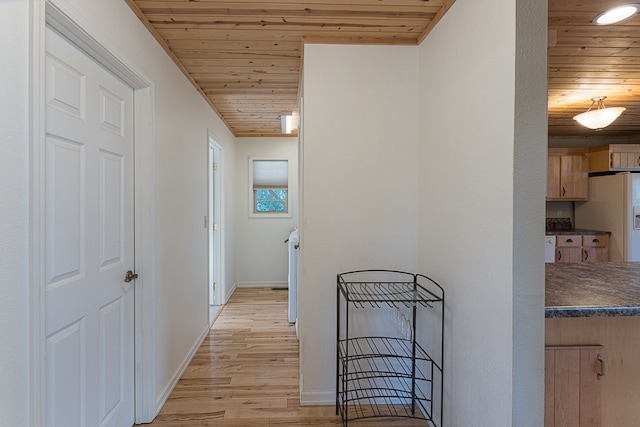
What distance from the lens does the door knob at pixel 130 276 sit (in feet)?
5.80

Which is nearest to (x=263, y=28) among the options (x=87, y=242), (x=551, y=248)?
(x=87, y=242)

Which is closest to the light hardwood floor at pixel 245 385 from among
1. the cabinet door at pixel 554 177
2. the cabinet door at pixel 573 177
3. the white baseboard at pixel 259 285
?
the white baseboard at pixel 259 285

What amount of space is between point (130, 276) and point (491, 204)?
188 cm

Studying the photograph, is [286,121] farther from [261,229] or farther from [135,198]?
[135,198]

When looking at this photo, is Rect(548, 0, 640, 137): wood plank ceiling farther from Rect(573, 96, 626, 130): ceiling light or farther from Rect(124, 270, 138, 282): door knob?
Rect(124, 270, 138, 282): door knob

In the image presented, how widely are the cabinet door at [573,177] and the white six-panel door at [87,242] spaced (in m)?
5.51

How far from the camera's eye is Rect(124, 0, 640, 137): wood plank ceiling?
5.74ft

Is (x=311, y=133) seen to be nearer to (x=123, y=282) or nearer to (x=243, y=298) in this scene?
(x=123, y=282)

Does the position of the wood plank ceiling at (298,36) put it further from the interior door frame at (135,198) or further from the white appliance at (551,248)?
the white appliance at (551,248)

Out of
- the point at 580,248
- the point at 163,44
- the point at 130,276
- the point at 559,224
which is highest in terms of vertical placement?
the point at 163,44

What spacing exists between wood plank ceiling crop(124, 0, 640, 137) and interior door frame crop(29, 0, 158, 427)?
419 millimetres

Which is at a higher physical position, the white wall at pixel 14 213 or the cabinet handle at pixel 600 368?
the white wall at pixel 14 213

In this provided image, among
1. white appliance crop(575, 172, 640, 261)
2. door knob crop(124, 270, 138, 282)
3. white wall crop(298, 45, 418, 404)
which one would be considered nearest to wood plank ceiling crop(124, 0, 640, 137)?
white wall crop(298, 45, 418, 404)

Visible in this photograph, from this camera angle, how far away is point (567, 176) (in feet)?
15.5
